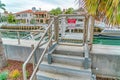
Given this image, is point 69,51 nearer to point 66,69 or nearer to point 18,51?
point 66,69

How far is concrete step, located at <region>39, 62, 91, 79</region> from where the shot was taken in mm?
3141

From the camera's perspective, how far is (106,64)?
4184 mm

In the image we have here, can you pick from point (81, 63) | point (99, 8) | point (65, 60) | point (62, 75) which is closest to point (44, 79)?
point (62, 75)

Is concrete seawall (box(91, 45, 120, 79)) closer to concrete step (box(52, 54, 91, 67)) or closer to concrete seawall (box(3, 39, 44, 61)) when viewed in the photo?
concrete step (box(52, 54, 91, 67))

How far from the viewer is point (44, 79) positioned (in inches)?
131

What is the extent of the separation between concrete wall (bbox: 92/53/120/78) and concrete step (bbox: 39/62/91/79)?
1.21 meters

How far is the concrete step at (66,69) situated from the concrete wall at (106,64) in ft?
3.97

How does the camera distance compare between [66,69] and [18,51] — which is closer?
[66,69]

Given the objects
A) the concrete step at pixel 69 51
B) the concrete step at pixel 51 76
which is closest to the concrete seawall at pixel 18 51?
the concrete step at pixel 69 51

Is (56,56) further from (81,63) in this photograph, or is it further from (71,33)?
(71,33)

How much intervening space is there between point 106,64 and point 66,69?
1.63 meters

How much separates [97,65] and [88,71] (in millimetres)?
1315

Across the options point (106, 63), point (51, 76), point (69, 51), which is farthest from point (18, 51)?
point (106, 63)

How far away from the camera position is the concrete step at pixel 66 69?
3141mm
